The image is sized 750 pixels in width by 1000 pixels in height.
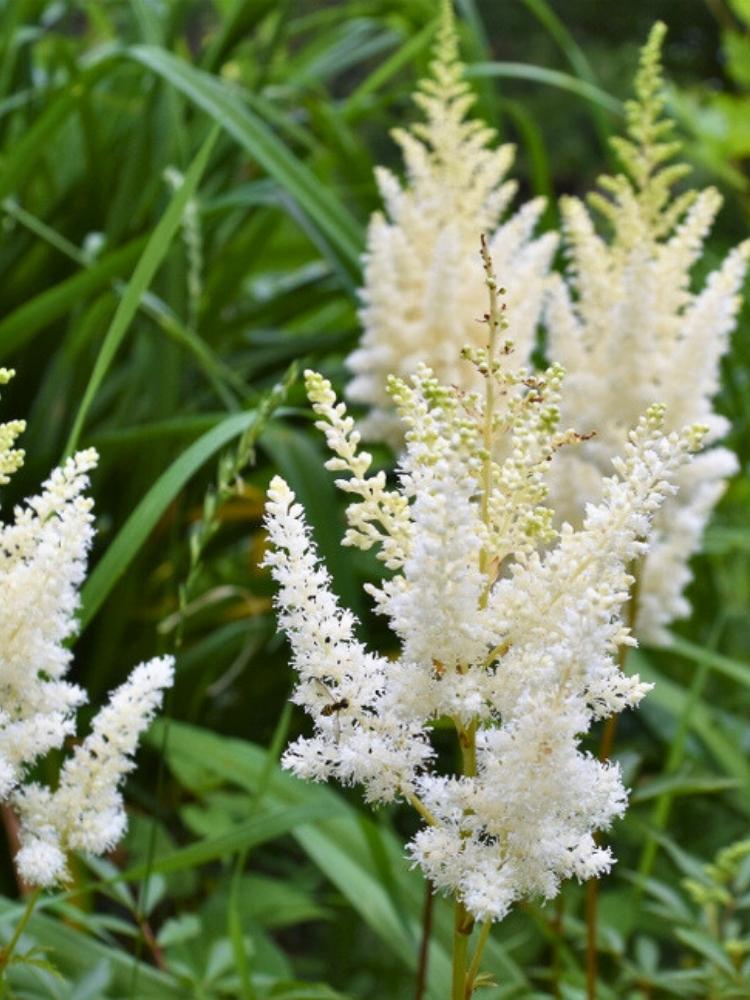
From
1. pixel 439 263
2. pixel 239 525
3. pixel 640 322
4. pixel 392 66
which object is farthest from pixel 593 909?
pixel 392 66

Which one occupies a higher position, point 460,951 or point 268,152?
point 268,152

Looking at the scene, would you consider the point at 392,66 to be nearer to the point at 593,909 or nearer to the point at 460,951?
the point at 593,909

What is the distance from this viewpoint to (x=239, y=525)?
278 cm

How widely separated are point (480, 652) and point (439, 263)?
1.00m

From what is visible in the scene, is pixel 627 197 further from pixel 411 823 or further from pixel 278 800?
pixel 411 823

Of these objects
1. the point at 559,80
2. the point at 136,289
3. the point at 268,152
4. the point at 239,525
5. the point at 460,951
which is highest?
the point at 559,80

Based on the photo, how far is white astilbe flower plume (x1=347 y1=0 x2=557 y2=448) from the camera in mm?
1865

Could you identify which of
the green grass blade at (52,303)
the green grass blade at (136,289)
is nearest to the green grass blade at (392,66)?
the green grass blade at (52,303)

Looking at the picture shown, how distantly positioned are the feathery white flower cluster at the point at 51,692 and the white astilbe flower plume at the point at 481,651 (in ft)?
0.53

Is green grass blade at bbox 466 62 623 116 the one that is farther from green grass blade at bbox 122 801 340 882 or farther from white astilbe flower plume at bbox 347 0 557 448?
green grass blade at bbox 122 801 340 882

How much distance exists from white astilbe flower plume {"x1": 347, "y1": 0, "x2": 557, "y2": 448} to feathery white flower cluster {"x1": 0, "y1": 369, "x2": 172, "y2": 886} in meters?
0.87

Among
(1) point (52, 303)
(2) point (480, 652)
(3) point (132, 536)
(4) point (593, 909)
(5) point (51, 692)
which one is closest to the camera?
(2) point (480, 652)

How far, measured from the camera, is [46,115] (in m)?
2.23

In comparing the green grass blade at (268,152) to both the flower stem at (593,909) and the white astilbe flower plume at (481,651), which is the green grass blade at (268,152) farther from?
the white astilbe flower plume at (481,651)
